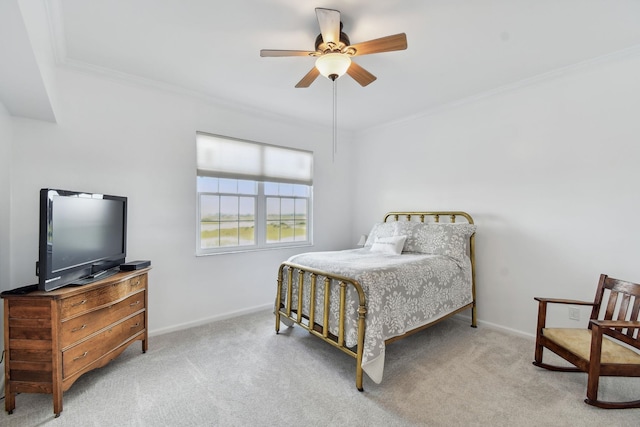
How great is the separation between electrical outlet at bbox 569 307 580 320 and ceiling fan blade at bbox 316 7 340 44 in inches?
126

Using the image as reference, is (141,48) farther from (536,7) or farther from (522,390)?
(522,390)

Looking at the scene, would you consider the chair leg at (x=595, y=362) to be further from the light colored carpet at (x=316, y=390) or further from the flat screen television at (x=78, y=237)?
the flat screen television at (x=78, y=237)

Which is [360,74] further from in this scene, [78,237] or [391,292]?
[78,237]

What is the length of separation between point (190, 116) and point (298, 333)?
2.68m

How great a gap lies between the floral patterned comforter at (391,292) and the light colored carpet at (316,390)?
31cm

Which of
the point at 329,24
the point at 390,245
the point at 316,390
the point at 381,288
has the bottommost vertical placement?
the point at 316,390

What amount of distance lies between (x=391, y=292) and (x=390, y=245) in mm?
1135

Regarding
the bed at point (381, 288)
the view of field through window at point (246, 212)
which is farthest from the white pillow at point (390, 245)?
the view of field through window at point (246, 212)

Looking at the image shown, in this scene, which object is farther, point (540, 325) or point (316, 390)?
point (540, 325)

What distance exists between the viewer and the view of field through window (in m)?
3.39

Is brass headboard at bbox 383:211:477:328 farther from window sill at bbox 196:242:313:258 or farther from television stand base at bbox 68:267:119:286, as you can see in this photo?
television stand base at bbox 68:267:119:286

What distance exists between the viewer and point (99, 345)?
6.86 feet

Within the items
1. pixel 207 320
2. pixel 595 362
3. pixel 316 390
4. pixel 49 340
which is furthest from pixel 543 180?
pixel 49 340

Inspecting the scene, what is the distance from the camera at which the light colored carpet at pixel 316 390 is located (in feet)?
5.83
